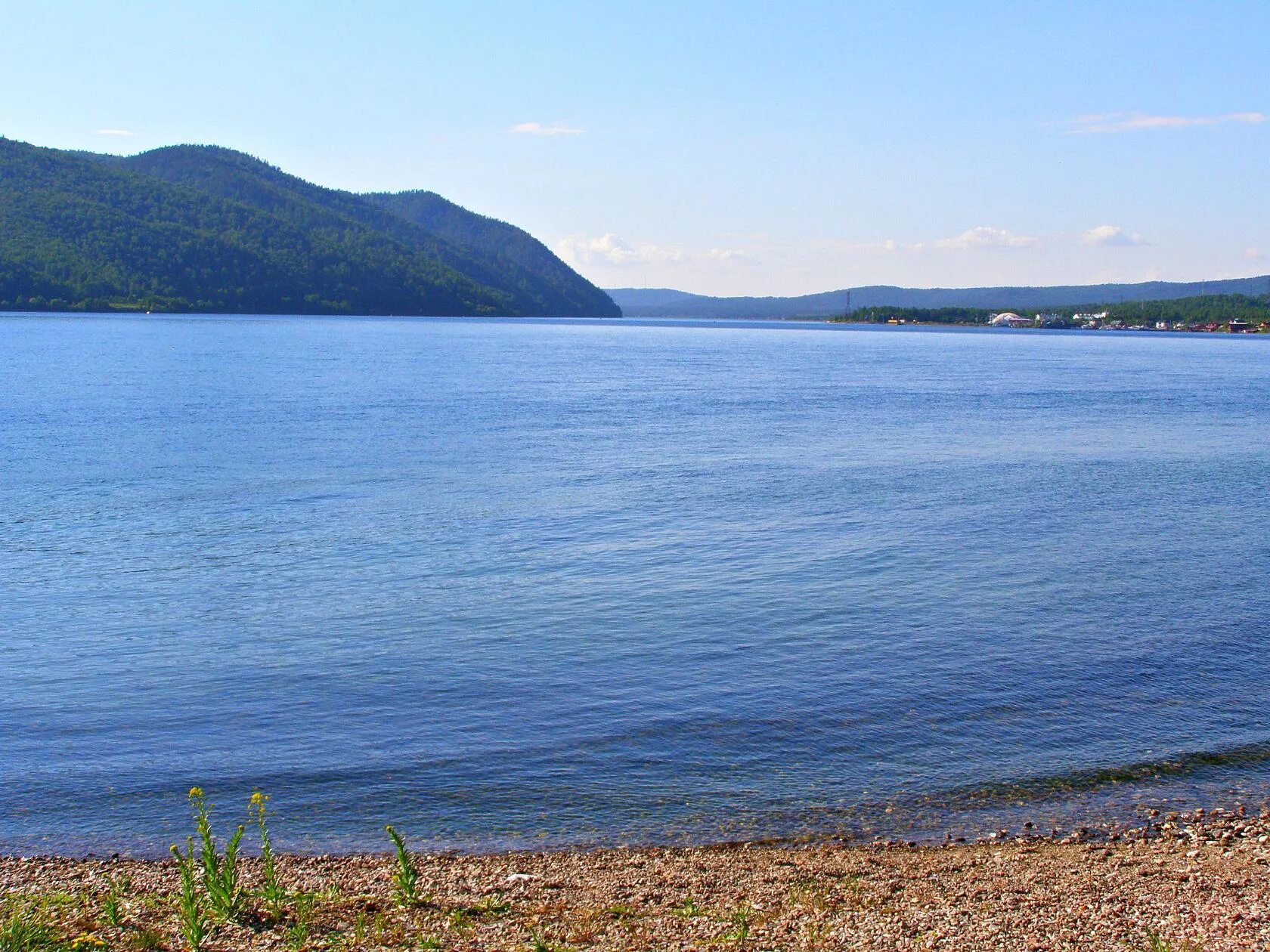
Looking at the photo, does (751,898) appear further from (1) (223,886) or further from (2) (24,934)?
(2) (24,934)

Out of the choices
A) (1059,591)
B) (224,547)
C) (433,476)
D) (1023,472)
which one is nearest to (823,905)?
(1059,591)

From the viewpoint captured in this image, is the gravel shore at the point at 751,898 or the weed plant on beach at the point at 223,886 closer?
the gravel shore at the point at 751,898

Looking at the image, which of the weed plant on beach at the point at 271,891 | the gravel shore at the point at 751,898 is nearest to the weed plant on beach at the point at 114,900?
the gravel shore at the point at 751,898

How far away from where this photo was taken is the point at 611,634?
704 inches

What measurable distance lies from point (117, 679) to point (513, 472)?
1989 cm

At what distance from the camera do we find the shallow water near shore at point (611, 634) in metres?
12.2

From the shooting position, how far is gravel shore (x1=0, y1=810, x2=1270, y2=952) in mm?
8203

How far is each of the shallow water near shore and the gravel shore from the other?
834 millimetres

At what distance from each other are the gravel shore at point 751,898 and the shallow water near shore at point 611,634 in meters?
0.83

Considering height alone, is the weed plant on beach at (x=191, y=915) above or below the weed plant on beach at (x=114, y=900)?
above

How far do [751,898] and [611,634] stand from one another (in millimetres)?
8708

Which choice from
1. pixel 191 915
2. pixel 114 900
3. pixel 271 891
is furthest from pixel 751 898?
pixel 114 900

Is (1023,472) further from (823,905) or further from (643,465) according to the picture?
(823,905)

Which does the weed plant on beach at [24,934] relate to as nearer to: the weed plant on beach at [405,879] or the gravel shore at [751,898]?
Result: the gravel shore at [751,898]
